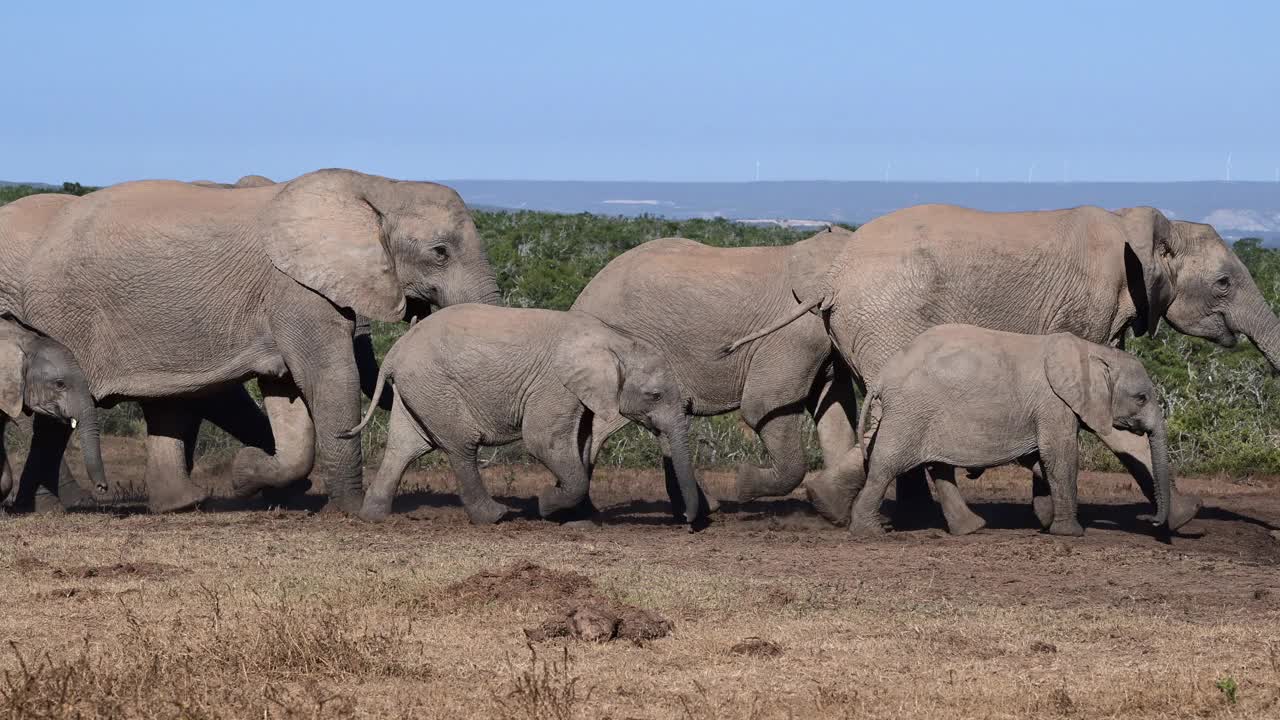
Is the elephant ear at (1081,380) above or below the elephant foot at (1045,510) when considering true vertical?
above

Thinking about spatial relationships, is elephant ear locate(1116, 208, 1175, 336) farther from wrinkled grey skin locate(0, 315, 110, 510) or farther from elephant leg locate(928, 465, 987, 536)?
wrinkled grey skin locate(0, 315, 110, 510)

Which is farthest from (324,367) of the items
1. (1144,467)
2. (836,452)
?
(1144,467)

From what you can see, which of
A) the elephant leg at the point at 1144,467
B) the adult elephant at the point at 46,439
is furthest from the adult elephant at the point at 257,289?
the elephant leg at the point at 1144,467

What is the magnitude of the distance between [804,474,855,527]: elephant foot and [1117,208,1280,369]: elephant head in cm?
258

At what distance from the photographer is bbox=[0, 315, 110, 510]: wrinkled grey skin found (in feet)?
44.4

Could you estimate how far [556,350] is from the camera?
44.6ft

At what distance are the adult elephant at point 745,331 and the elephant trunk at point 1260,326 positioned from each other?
3058 mm

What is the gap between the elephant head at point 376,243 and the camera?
46.7 ft

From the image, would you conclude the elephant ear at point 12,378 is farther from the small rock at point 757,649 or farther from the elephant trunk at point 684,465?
the small rock at point 757,649

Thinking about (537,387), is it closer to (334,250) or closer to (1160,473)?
(334,250)

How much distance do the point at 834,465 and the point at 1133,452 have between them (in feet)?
7.08

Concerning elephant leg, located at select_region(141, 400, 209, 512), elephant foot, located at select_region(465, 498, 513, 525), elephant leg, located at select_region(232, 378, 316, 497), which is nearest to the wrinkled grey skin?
elephant leg, located at select_region(141, 400, 209, 512)

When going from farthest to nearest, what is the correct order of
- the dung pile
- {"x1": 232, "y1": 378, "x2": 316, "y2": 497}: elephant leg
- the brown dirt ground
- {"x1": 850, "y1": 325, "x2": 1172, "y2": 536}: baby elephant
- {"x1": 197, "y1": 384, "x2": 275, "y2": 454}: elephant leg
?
{"x1": 197, "y1": 384, "x2": 275, "y2": 454}: elephant leg, {"x1": 232, "y1": 378, "x2": 316, "y2": 497}: elephant leg, {"x1": 850, "y1": 325, "x2": 1172, "y2": 536}: baby elephant, the dung pile, the brown dirt ground

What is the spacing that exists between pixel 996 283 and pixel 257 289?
5.48m
